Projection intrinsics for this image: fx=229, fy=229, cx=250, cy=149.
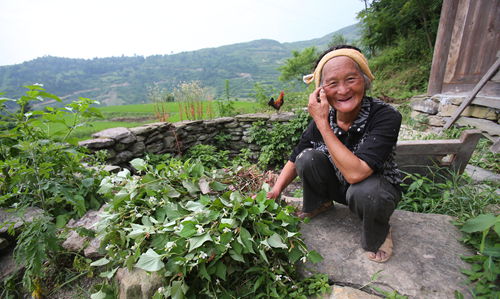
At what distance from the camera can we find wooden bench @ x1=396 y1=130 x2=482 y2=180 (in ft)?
7.39

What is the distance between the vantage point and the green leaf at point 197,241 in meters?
1.10

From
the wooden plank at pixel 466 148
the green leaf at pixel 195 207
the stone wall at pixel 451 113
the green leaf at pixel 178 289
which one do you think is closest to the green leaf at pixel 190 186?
the green leaf at pixel 195 207

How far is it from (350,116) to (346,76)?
0.31 m

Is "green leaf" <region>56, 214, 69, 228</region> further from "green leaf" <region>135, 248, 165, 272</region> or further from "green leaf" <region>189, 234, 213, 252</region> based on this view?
"green leaf" <region>189, 234, 213, 252</region>

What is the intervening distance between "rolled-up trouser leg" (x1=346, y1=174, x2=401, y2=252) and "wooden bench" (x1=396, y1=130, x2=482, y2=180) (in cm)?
116

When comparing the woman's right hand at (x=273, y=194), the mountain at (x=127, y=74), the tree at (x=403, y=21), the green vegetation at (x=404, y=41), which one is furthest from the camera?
the mountain at (x=127, y=74)

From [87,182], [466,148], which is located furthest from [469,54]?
[87,182]

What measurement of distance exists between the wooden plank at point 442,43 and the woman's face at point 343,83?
227 inches

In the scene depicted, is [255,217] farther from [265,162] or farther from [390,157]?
[265,162]

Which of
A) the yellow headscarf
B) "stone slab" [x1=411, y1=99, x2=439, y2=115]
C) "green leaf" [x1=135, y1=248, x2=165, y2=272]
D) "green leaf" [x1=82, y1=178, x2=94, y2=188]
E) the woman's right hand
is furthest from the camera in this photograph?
"stone slab" [x1=411, y1=99, x2=439, y2=115]

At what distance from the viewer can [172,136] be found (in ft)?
17.1

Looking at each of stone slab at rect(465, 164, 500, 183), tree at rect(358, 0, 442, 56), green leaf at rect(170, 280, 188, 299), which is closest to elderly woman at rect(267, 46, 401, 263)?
green leaf at rect(170, 280, 188, 299)

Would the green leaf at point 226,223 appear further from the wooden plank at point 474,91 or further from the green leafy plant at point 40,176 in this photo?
the wooden plank at point 474,91

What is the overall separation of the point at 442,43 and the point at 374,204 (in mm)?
6184
